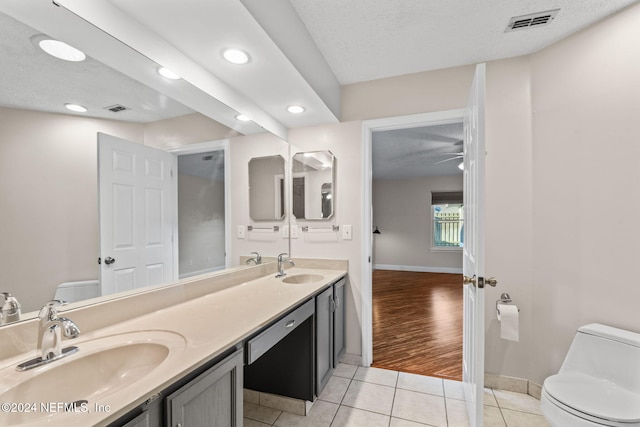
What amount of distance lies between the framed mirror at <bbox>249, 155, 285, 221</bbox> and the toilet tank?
2.23 m

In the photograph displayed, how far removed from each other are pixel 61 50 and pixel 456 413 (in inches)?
110

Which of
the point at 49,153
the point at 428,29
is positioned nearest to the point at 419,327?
the point at 428,29

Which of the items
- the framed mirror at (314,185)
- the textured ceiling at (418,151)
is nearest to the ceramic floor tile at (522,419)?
the framed mirror at (314,185)

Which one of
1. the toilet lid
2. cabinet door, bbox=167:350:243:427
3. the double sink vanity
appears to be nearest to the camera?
the double sink vanity

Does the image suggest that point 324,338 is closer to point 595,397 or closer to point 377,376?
point 377,376

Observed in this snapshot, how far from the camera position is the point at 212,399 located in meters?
0.98

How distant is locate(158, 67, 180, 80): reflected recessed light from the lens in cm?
137

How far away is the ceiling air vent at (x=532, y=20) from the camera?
168 cm

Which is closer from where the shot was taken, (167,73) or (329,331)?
(167,73)

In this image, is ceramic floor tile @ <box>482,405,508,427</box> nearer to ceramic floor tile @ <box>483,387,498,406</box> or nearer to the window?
ceramic floor tile @ <box>483,387,498,406</box>

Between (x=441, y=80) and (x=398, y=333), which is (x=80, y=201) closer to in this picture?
(x=441, y=80)

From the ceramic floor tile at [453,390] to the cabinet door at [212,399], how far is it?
1.65 meters

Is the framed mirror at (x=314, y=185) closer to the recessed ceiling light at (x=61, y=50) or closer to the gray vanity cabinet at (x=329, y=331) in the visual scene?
the gray vanity cabinet at (x=329, y=331)

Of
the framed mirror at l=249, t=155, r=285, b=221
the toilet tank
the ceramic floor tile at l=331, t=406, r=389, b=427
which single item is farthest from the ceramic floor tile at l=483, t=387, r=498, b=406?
the framed mirror at l=249, t=155, r=285, b=221
